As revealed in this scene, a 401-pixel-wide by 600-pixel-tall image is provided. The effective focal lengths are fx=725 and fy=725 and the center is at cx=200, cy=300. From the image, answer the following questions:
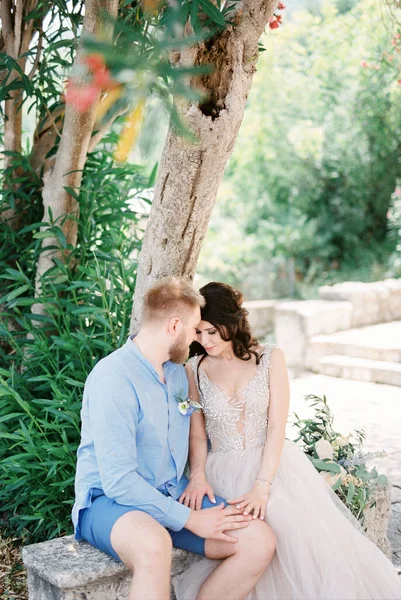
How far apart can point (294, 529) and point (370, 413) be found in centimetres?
422

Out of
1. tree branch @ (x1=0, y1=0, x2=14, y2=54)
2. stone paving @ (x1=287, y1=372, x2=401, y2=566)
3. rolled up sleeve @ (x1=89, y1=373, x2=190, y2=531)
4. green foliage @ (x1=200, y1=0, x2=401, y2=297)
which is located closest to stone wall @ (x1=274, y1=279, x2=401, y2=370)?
stone paving @ (x1=287, y1=372, x2=401, y2=566)

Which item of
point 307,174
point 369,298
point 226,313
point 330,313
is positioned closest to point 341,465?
point 226,313

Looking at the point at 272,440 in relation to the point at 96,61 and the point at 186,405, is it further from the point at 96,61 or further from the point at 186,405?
the point at 96,61

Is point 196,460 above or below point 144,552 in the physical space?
above

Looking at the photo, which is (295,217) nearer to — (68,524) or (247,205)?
(247,205)

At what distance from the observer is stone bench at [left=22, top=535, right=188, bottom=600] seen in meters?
2.27

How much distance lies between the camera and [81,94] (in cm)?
217

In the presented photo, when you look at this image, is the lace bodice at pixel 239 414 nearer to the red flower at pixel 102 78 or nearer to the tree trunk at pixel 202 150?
the tree trunk at pixel 202 150

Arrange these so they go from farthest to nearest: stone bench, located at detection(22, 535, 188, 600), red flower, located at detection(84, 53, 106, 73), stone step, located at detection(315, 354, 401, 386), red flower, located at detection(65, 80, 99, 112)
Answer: stone step, located at detection(315, 354, 401, 386), stone bench, located at detection(22, 535, 188, 600), red flower, located at detection(65, 80, 99, 112), red flower, located at detection(84, 53, 106, 73)

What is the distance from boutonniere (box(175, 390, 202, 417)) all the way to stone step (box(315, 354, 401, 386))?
215 inches

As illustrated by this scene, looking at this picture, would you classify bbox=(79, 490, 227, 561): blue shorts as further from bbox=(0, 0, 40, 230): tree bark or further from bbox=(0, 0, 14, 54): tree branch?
bbox=(0, 0, 14, 54): tree branch

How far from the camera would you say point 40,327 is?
3.82 meters

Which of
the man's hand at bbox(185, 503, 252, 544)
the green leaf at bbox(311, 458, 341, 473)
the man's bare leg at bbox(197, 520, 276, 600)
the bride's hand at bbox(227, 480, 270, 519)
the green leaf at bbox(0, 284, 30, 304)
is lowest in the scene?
the man's bare leg at bbox(197, 520, 276, 600)

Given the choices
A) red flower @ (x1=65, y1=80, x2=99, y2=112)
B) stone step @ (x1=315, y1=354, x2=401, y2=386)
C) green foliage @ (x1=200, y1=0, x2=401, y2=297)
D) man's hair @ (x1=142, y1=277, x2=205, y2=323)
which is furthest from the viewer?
green foliage @ (x1=200, y1=0, x2=401, y2=297)
